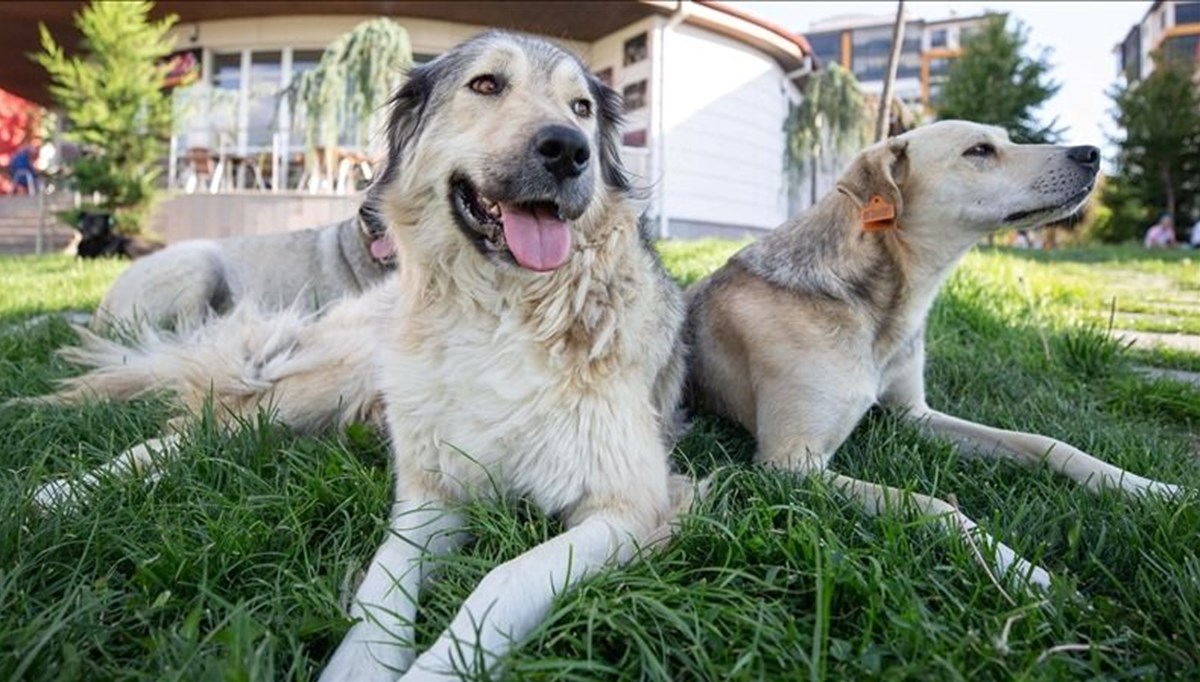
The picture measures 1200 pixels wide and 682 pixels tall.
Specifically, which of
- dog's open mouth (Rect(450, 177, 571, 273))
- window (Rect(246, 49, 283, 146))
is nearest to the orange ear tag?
dog's open mouth (Rect(450, 177, 571, 273))

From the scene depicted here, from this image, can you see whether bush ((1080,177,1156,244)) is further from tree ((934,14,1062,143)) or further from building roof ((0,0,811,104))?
building roof ((0,0,811,104))

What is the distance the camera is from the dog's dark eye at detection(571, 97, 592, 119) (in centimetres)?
247

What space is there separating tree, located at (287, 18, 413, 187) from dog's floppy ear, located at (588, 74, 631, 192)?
1237 centimetres

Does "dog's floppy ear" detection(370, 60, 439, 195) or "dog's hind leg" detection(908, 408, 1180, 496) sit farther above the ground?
"dog's floppy ear" detection(370, 60, 439, 195)

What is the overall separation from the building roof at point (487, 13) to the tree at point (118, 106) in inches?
173

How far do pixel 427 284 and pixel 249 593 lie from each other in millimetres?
941

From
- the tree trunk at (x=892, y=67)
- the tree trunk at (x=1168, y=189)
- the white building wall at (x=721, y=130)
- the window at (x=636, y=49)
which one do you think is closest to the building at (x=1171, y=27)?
the tree trunk at (x=1168, y=189)

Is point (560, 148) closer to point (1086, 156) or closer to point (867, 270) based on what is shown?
point (867, 270)

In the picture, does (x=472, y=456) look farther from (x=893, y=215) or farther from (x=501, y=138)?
(x=893, y=215)

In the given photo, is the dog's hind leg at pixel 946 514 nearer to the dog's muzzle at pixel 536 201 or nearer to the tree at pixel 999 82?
the dog's muzzle at pixel 536 201

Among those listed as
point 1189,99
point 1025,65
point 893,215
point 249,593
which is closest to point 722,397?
point 893,215

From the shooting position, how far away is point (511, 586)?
1.57 meters

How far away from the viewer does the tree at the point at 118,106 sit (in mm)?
13453

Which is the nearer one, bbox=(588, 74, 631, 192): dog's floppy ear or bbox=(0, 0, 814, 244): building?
bbox=(588, 74, 631, 192): dog's floppy ear
